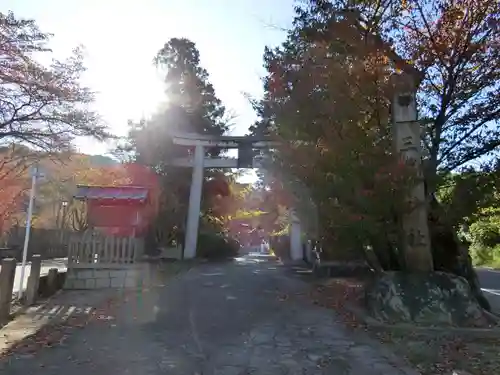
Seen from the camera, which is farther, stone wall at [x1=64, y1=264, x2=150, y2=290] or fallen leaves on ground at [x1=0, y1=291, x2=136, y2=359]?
stone wall at [x1=64, y1=264, x2=150, y2=290]

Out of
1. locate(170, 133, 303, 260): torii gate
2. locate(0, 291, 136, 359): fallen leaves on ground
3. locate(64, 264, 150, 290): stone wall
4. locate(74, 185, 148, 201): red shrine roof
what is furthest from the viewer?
locate(170, 133, 303, 260): torii gate

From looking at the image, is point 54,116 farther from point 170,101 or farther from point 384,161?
point 170,101

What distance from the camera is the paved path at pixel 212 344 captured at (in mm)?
4957

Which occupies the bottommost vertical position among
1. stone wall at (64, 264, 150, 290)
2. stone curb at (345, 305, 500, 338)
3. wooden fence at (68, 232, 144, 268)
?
stone curb at (345, 305, 500, 338)

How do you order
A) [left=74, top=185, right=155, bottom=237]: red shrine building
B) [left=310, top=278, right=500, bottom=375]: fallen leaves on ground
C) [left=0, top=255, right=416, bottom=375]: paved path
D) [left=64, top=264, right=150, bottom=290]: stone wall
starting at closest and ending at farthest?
[left=0, top=255, right=416, bottom=375]: paved path → [left=310, top=278, right=500, bottom=375]: fallen leaves on ground → [left=64, top=264, right=150, bottom=290]: stone wall → [left=74, top=185, right=155, bottom=237]: red shrine building

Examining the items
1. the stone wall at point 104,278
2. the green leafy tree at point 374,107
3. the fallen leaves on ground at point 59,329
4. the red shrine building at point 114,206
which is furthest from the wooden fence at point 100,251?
the green leafy tree at point 374,107

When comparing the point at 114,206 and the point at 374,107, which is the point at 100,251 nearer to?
the point at 114,206

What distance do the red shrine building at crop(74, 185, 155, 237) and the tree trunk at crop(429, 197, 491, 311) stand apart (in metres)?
8.64

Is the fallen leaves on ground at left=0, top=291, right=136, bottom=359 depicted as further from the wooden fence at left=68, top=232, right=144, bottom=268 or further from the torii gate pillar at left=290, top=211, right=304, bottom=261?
the torii gate pillar at left=290, top=211, right=304, bottom=261

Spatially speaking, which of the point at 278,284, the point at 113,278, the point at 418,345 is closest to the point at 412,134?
the point at 418,345

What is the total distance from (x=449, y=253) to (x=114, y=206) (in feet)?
32.5

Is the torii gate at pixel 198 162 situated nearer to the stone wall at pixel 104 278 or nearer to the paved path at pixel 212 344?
the stone wall at pixel 104 278

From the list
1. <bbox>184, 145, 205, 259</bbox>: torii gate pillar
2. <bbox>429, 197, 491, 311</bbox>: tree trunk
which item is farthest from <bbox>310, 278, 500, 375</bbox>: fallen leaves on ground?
<bbox>184, 145, 205, 259</bbox>: torii gate pillar

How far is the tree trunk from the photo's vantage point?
8.45 m
